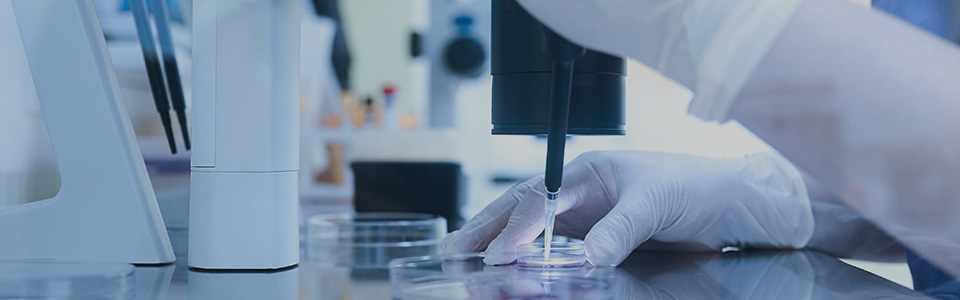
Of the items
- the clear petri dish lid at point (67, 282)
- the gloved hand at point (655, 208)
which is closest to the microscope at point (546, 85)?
the gloved hand at point (655, 208)

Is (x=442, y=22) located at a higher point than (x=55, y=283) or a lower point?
higher

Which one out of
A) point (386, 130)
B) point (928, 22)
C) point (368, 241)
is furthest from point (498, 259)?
point (386, 130)

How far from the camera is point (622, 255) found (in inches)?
23.1

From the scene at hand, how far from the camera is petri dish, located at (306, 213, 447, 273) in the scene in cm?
66

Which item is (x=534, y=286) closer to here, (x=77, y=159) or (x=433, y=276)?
(x=433, y=276)

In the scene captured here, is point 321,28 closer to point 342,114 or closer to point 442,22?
point 342,114

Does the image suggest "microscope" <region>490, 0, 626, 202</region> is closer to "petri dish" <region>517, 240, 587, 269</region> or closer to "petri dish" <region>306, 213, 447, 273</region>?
"petri dish" <region>517, 240, 587, 269</region>

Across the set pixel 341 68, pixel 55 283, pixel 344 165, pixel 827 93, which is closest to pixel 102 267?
pixel 55 283

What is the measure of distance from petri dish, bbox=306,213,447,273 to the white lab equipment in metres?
0.11

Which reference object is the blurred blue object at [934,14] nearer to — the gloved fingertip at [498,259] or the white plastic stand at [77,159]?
the gloved fingertip at [498,259]

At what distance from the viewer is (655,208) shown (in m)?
0.65

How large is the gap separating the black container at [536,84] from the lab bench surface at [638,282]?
0.12m

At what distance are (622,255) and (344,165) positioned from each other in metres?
1.75

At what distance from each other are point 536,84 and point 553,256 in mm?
148
